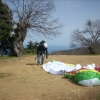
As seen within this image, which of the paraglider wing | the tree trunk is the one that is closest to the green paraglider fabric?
the paraglider wing

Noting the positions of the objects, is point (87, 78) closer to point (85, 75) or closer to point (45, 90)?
point (85, 75)

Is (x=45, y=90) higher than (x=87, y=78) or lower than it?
lower

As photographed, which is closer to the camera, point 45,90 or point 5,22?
point 45,90

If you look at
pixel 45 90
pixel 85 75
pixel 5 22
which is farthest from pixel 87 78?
pixel 5 22

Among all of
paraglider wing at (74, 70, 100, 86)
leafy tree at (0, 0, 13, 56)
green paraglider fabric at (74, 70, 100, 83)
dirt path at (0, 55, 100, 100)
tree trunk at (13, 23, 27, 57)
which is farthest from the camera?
leafy tree at (0, 0, 13, 56)

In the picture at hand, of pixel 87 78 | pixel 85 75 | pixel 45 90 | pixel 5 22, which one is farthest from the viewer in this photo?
pixel 5 22

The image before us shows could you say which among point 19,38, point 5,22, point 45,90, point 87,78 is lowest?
point 45,90

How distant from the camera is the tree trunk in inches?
702

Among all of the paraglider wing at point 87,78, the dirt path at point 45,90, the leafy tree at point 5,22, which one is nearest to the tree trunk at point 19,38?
the leafy tree at point 5,22

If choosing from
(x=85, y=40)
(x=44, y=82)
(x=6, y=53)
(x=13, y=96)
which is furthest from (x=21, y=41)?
(x=85, y=40)

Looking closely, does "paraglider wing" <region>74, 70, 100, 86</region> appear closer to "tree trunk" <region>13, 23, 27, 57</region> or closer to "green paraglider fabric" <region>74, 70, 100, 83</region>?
"green paraglider fabric" <region>74, 70, 100, 83</region>

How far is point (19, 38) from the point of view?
1828 cm

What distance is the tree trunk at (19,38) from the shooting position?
58.5 ft

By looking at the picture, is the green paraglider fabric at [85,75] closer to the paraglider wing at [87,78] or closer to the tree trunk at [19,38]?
the paraglider wing at [87,78]
